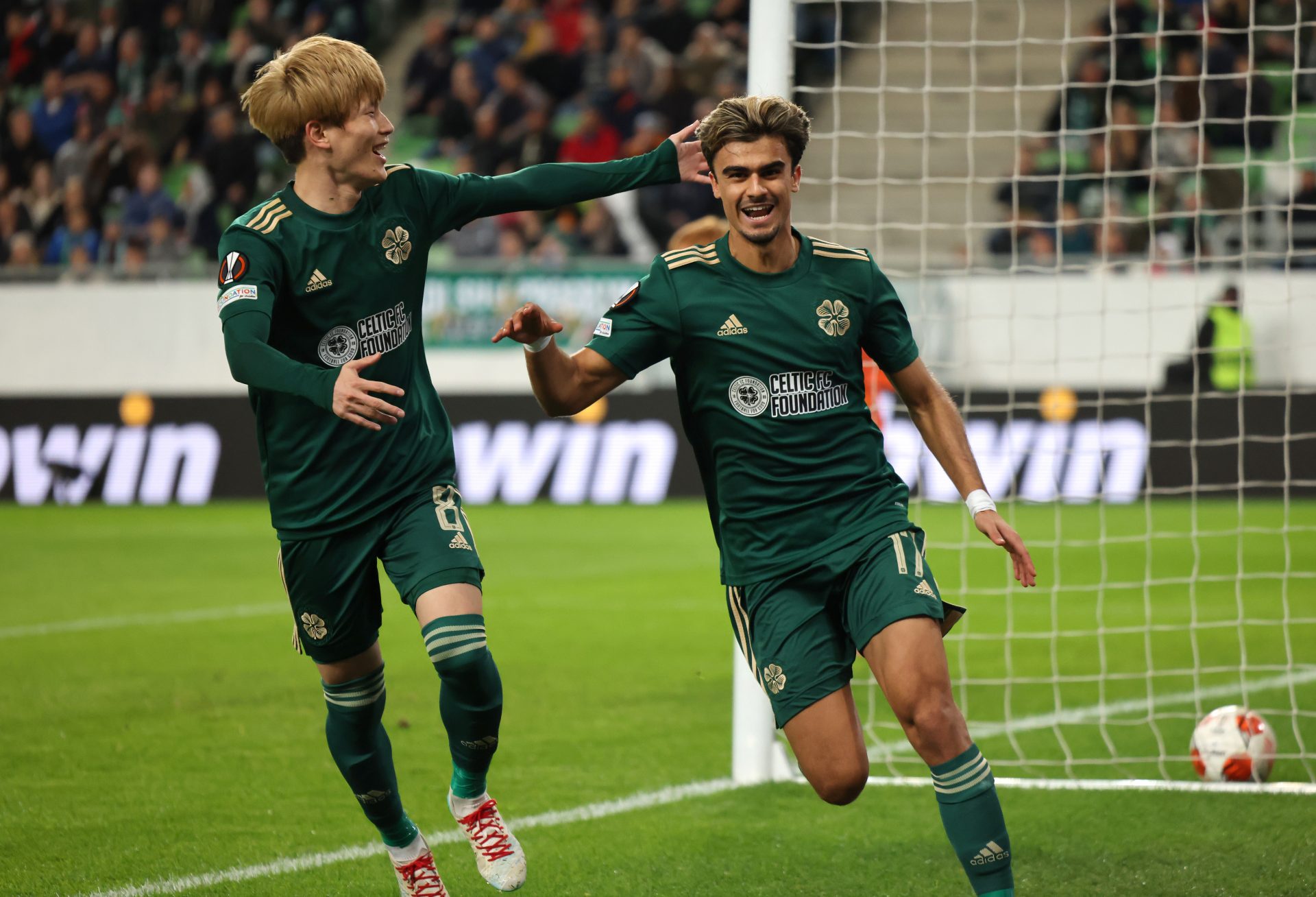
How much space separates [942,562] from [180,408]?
27.4ft

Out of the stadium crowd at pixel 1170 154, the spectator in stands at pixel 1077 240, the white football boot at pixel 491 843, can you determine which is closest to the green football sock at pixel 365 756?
the white football boot at pixel 491 843

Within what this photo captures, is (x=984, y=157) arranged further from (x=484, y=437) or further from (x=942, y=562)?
(x=942, y=562)

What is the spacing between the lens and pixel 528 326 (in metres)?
3.78

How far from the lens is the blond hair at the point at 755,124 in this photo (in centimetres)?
397

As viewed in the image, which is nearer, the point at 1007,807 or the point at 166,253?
the point at 1007,807

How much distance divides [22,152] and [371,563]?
17848 mm

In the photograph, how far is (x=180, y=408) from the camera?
15.9 metres

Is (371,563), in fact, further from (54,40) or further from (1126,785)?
(54,40)

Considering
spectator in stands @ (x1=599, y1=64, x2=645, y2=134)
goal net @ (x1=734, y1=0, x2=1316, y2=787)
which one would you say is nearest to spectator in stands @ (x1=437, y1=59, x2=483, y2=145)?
spectator in stands @ (x1=599, y1=64, x2=645, y2=134)

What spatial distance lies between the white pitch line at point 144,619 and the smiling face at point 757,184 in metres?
6.43

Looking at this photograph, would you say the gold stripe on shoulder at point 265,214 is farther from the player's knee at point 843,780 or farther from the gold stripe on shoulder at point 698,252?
the player's knee at point 843,780

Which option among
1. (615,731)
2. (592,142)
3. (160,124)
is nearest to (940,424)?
(615,731)

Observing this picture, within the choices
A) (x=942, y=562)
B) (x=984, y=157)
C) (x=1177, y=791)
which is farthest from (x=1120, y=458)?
(x=1177, y=791)

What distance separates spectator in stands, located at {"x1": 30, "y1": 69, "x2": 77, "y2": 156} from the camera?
20.2 m
